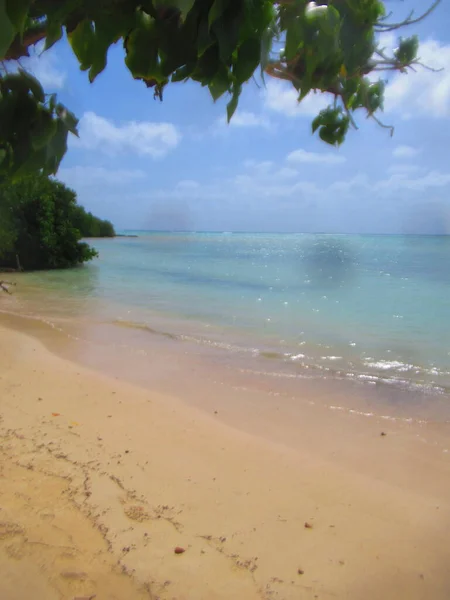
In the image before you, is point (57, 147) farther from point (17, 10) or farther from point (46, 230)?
point (46, 230)

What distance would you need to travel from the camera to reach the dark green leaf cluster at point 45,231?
88.7 ft

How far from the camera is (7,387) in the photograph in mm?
5941

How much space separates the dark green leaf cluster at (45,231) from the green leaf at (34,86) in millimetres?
26571

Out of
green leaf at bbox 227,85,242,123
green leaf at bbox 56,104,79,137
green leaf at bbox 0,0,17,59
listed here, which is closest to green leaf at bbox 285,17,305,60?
green leaf at bbox 227,85,242,123

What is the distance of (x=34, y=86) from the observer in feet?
4.94

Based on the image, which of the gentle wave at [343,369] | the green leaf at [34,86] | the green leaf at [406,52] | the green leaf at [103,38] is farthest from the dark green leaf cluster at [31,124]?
the gentle wave at [343,369]

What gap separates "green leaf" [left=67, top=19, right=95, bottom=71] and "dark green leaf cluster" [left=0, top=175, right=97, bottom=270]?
2696 centimetres

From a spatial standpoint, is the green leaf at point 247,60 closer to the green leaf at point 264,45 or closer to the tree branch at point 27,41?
the green leaf at point 264,45

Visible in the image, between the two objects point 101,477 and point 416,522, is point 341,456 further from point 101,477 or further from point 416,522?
point 101,477

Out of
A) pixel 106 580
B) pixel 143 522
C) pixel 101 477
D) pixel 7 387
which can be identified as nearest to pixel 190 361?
pixel 7 387

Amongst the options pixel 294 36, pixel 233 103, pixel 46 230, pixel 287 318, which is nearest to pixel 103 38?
pixel 233 103

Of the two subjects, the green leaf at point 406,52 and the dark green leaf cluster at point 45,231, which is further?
the dark green leaf cluster at point 45,231

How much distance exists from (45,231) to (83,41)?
28304mm

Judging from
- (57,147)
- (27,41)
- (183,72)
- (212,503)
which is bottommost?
(212,503)
